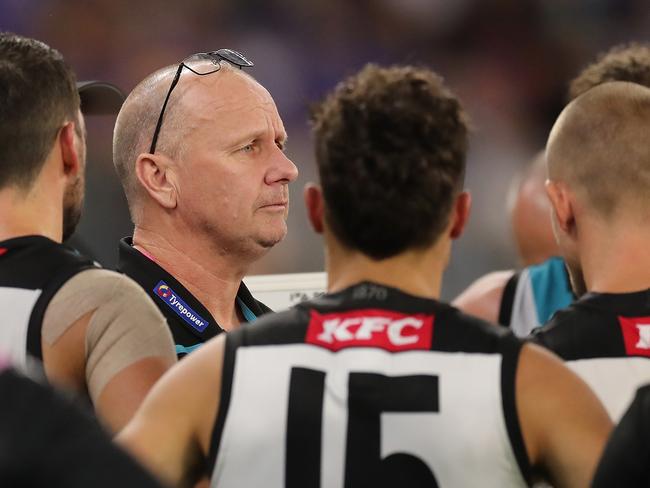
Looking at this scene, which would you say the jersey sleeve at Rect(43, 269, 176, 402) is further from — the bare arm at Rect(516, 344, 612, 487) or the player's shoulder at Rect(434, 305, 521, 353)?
the bare arm at Rect(516, 344, 612, 487)

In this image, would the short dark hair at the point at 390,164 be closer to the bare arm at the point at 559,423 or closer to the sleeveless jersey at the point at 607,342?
the bare arm at the point at 559,423

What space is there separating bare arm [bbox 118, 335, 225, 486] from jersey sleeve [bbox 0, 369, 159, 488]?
0.76 m

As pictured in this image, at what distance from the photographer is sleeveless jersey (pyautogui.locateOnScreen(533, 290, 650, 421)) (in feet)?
6.17

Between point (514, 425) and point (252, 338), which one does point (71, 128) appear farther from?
point (514, 425)

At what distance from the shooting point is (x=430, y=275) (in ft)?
→ 5.48

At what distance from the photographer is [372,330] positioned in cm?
160

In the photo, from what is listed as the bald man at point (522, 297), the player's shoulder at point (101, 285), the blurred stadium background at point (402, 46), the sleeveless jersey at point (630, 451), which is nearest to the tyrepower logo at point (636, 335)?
the sleeveless jersey at point (630, 451)

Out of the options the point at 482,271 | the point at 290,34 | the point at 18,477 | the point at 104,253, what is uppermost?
the point at 18,477

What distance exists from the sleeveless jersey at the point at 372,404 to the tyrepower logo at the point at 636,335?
38 cm

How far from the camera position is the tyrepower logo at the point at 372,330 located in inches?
62.6

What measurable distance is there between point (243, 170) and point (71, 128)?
26.1 inches

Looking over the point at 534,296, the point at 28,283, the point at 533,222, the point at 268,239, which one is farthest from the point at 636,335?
the point at 533,222

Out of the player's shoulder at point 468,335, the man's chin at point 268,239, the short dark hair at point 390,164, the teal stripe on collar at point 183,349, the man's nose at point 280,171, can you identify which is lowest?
the teal stripe on collar at point 183,349

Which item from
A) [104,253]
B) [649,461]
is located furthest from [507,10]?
[649,461]
